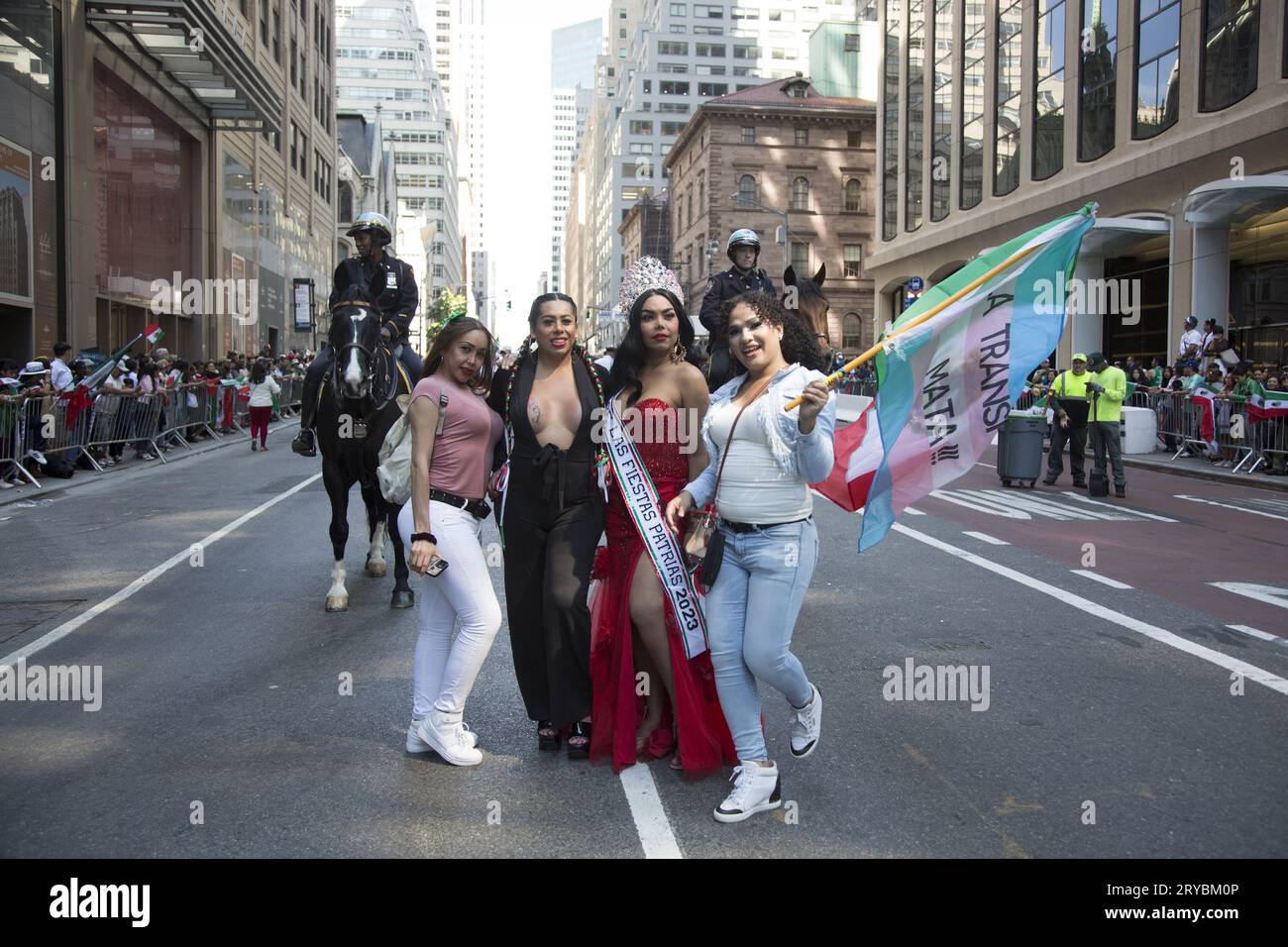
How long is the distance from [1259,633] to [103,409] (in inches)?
653

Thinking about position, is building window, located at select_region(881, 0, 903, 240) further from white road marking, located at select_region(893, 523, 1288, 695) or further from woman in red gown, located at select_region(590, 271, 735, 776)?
woman in red gown, located at select_region(590, 271, 735, 776)

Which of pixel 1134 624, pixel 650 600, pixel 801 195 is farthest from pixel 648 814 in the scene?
pixel 801 195

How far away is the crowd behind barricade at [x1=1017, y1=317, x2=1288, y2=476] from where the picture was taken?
685 inches

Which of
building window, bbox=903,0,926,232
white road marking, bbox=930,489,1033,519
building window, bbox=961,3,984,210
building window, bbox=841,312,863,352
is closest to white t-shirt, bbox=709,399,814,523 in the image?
white road marking, bbox=930,489,1033,519

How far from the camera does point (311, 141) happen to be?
2018 inches

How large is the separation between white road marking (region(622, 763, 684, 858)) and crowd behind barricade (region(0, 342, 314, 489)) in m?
12.9

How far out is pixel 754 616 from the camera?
13.2 feet

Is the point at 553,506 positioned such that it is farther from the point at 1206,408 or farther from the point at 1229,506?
the point at 1206,408

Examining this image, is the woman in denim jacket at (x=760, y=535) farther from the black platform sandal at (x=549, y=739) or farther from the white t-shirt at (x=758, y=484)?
the black platform sandal at (x=549, y=739)

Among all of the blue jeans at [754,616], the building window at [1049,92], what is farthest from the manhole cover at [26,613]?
the building window at [1049,92]

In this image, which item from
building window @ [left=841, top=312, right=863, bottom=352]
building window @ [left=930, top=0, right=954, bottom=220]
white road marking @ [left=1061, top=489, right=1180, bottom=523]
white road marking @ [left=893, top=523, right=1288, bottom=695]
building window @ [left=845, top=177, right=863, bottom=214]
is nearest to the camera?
white road marking @ [left=893, top=523, right=1288, bottom=695]
